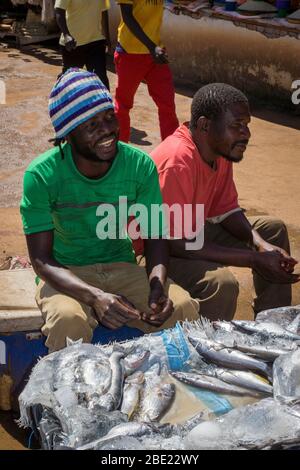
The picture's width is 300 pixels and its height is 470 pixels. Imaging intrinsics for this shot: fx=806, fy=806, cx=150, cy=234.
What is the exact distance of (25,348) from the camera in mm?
3807

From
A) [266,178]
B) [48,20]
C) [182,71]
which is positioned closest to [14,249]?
[266,178]

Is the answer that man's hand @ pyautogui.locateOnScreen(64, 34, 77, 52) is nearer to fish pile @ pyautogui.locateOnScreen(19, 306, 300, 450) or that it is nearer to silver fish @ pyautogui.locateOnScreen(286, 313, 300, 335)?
fish pile @ pyautogui.locateOnScreen(19, 306, 300, 450)

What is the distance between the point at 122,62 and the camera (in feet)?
22.5

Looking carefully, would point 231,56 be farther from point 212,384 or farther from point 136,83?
point 212,384

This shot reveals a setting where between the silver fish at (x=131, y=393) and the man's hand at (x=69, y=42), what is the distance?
5.08 m

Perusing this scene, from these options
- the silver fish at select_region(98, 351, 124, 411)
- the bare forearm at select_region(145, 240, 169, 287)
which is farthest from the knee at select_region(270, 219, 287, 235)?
the silver fish at select_region(98, 351, 124, 411)

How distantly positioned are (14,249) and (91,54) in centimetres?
282

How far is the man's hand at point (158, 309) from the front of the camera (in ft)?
11.6

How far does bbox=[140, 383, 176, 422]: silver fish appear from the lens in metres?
2.87

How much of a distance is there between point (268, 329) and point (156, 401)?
0.59 metres

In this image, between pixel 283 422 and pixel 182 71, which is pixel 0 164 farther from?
pixel 283 422

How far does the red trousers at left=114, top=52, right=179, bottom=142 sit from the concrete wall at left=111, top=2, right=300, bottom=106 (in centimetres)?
290

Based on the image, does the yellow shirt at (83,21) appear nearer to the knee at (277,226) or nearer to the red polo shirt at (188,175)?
the red polo shirt at (188,175)
